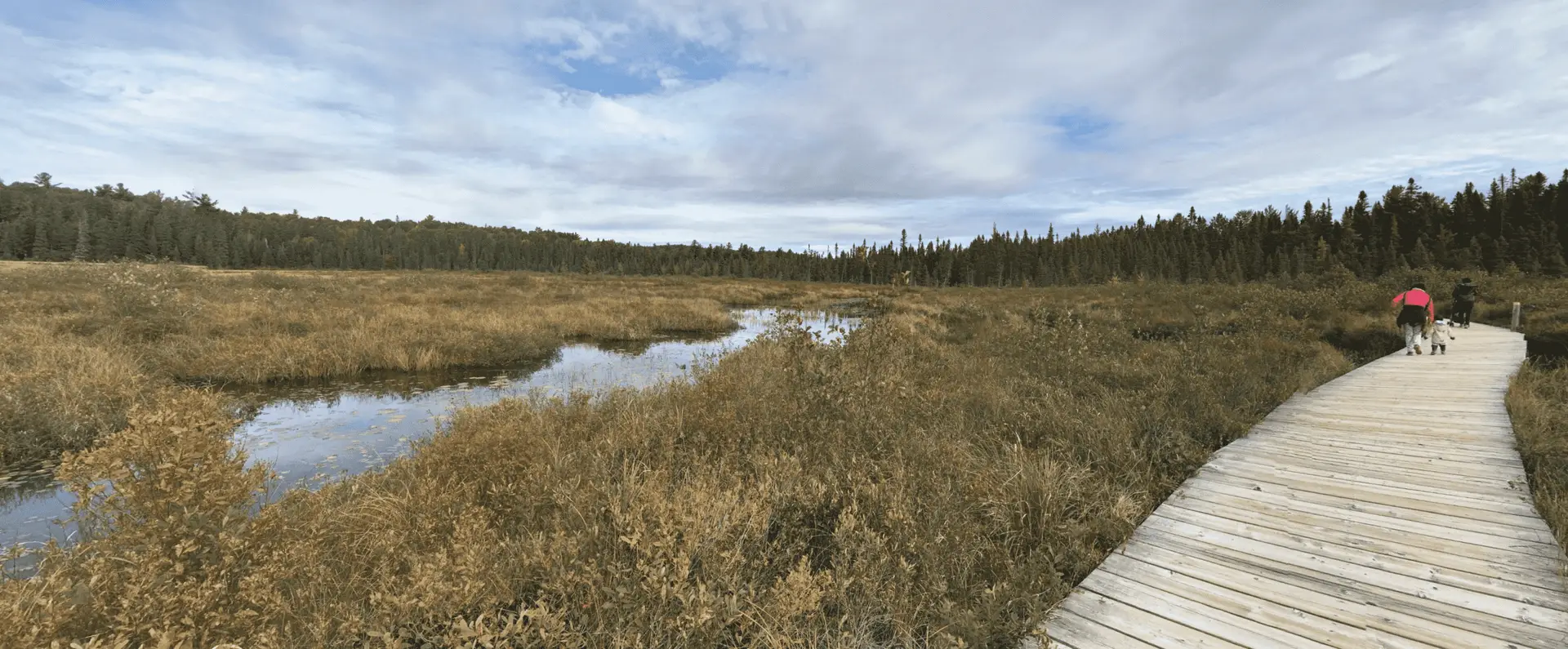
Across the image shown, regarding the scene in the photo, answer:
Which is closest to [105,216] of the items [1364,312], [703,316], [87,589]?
[703,316]

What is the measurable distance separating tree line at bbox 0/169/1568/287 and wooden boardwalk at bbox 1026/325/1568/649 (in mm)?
29737

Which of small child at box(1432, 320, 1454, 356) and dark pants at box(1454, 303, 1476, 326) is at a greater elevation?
dark pants at box(1454, 303, 1476, 326)

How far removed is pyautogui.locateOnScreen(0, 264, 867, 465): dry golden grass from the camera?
7262 mm

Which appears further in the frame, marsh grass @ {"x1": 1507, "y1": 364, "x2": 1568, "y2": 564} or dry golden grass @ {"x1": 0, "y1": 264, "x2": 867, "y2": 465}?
dry golden grass @ {"x1": 0, "y1": 264, "x2": 867, "y2": 465}

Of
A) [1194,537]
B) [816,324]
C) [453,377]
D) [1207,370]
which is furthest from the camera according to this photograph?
[816,324]

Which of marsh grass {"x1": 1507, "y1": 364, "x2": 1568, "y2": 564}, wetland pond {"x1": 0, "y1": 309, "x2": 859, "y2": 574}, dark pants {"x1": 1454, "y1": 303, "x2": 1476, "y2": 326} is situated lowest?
wetland pond {"x1": 0, "y1": 309, "x2": 859, "y2": 574}

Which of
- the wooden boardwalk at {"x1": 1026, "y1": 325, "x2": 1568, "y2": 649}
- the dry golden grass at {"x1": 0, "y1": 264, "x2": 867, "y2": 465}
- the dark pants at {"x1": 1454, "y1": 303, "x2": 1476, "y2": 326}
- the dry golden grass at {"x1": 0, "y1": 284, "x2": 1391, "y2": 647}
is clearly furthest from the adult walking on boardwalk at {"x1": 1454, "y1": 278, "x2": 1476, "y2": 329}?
the dry golden grass at {"x1": 0, "y1": 264, "x2": 867, "y2": 465}

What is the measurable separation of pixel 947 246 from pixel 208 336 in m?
124

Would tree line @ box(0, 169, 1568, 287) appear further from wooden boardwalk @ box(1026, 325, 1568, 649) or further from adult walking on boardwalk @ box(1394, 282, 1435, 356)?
wooden boardwalk @ box(1026, 325, 1568, 649)

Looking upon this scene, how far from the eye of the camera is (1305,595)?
10.5ft

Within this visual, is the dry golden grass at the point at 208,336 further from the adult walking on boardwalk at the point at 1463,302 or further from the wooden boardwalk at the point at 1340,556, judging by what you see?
the adult walking on boardwalk at the point at 1463,302

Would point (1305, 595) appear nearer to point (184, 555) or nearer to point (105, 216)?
point (184, 555)

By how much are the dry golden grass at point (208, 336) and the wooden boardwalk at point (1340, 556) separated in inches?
434

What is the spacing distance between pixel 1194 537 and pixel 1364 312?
20177 millimetres
